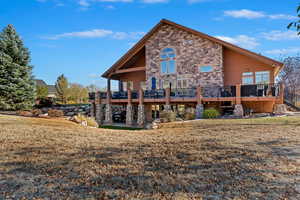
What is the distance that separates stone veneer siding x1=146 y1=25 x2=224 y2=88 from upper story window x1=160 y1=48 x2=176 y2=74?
33cm

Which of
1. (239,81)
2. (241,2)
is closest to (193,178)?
(239,81)

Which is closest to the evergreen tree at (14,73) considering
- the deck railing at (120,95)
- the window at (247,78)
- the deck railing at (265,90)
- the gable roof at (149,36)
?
the gable roof at (149,36)

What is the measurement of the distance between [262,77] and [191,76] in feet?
18.8

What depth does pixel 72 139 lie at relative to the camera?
619cm

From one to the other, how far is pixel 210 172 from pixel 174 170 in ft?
2.12

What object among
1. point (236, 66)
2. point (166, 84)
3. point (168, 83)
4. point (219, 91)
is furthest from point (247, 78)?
point (166, 84)

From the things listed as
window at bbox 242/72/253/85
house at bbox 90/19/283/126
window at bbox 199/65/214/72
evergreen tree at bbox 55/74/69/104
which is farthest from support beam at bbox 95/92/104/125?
evergreen tree at bbox 55/74/69/104

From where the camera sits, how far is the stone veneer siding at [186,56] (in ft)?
55.2

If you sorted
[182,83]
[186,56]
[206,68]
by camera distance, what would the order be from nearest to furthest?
[206,68] < [186,56] < [182,83]

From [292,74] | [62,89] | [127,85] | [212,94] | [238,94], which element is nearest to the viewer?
[238,94]

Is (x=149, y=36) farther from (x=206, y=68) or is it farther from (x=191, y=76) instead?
(x=206, y=68)

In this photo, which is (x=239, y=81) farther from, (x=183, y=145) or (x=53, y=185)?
(x=53, y=185)

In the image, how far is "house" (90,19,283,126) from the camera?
1420 cm

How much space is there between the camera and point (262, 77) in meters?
15.9
